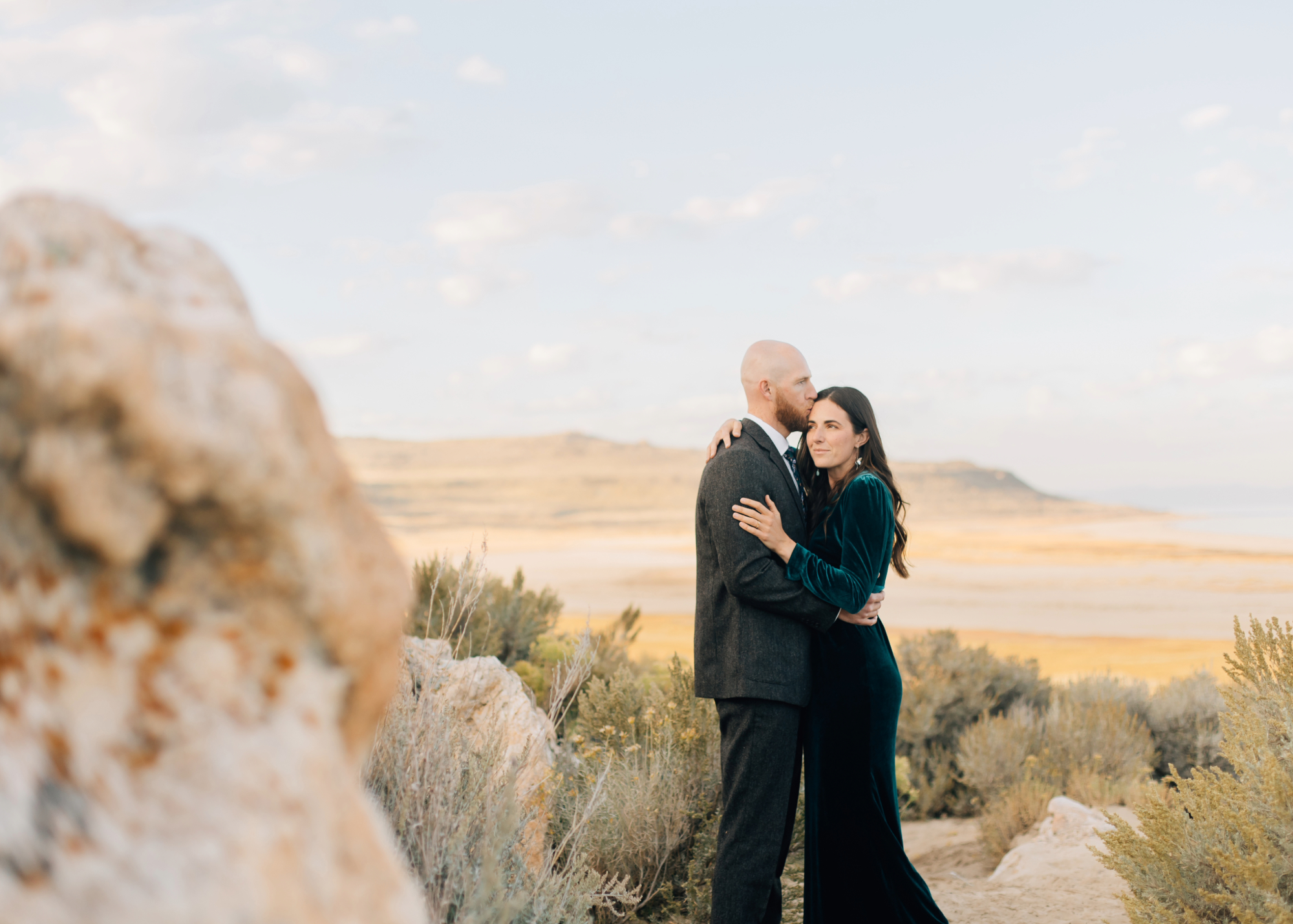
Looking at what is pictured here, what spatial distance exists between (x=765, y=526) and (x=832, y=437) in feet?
1.92

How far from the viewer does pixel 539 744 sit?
4258 millimetres

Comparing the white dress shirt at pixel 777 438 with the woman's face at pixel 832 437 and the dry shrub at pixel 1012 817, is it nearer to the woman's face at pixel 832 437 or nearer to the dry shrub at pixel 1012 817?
the woman's face at pixel 832 437

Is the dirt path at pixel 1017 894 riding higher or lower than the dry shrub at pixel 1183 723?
lower

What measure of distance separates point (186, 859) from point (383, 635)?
0.36m

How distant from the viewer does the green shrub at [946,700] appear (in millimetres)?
7375

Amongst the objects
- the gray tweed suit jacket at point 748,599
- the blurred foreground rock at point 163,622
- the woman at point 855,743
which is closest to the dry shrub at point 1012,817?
the woman at point 855,743

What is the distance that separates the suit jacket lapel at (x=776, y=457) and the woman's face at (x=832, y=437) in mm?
145

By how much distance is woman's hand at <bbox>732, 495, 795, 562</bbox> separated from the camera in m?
3.47

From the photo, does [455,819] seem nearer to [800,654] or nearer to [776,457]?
[800,654]

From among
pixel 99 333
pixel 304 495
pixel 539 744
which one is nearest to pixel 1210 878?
pixel 539 744

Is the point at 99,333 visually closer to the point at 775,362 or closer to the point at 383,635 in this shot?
the point at 383,635

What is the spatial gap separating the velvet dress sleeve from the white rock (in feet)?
9.44

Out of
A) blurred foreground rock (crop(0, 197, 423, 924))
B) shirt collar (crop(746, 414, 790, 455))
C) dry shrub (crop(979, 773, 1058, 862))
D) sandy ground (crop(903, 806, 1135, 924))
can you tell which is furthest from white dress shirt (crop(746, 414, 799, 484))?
dry shrub (crop(979, 773, 1058, 862))

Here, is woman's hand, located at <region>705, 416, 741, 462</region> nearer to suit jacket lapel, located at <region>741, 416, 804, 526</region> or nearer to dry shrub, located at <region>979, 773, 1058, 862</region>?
suit jacket lapel, located at <region>741, 416, 804, 526</region>
